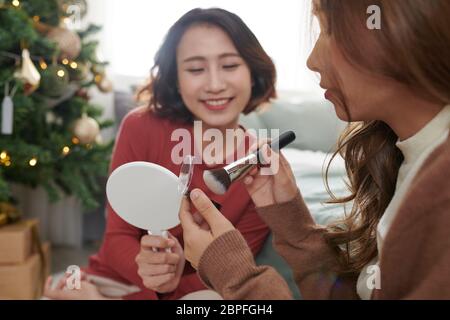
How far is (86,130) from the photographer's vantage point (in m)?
1.38

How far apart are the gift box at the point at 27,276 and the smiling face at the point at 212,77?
23.7 inches

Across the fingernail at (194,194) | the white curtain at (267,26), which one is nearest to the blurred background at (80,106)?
the white curtain at (267,26)

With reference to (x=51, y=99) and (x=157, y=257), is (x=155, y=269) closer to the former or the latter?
(x=157, y=257)

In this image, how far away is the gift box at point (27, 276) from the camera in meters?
1.02

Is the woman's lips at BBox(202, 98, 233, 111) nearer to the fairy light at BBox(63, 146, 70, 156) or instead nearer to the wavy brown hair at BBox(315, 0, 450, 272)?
the wavy brown hair at BBox(315, 0, 450, 272)

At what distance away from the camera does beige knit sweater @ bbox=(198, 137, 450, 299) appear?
436mm

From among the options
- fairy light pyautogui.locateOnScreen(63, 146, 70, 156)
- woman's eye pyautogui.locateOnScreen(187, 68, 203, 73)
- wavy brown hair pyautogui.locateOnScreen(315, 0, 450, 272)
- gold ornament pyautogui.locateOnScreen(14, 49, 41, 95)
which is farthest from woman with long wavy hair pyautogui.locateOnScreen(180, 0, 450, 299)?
fairy light pyautogui.locateOnScreen(63, 146, 70, 156)

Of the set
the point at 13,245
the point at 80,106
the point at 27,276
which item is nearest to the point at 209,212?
the point at 27,276

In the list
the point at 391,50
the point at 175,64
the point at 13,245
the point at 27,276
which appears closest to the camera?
the point at 391,50

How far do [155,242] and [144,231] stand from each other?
2 cm

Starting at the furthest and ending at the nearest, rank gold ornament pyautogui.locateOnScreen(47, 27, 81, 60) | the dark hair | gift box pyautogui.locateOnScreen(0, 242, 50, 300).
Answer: gold ornament pyautogui.locateOnScreen(47, 27, 81, 60) < gift box pyautogui.locateOnScreen(0, 242, 50, 300) < the dark hair

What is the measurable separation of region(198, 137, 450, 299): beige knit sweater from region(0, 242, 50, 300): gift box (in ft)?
1.91

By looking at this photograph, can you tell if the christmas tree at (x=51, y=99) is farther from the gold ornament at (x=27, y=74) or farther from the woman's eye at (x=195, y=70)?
the woman's eye at (x=195, y=70)
